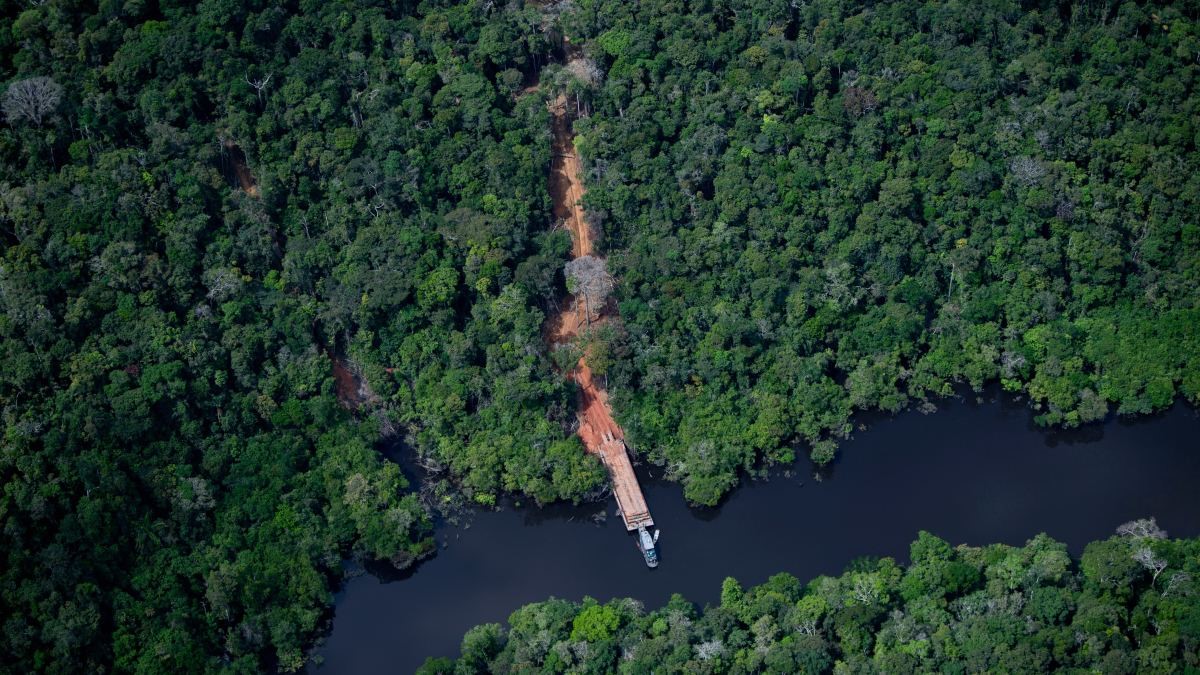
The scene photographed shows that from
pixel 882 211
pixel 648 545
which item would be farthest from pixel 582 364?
pixel 882 211

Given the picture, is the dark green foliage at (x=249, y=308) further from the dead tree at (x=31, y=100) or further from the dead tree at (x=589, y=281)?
the dead tree at (x=589, y=281)

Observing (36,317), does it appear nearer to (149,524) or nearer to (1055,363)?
(149,524)

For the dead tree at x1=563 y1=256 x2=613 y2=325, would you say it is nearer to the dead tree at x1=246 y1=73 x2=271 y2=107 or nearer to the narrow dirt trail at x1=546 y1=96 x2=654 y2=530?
the narrow dirt trail at x1=546 y1=96 x2=654 y2=530

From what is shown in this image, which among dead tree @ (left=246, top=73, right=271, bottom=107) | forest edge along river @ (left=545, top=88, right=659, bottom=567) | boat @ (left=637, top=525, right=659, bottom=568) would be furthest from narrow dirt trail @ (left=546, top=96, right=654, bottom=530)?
dead tree @ (left=246, top=73, right=271, bottom=107)

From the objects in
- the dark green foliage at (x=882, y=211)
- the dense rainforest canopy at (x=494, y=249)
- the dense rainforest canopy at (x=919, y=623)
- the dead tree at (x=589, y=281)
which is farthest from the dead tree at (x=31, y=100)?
the dense rainforest canopy at (x=919, y=623)

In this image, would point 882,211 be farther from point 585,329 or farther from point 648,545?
point 648,545
